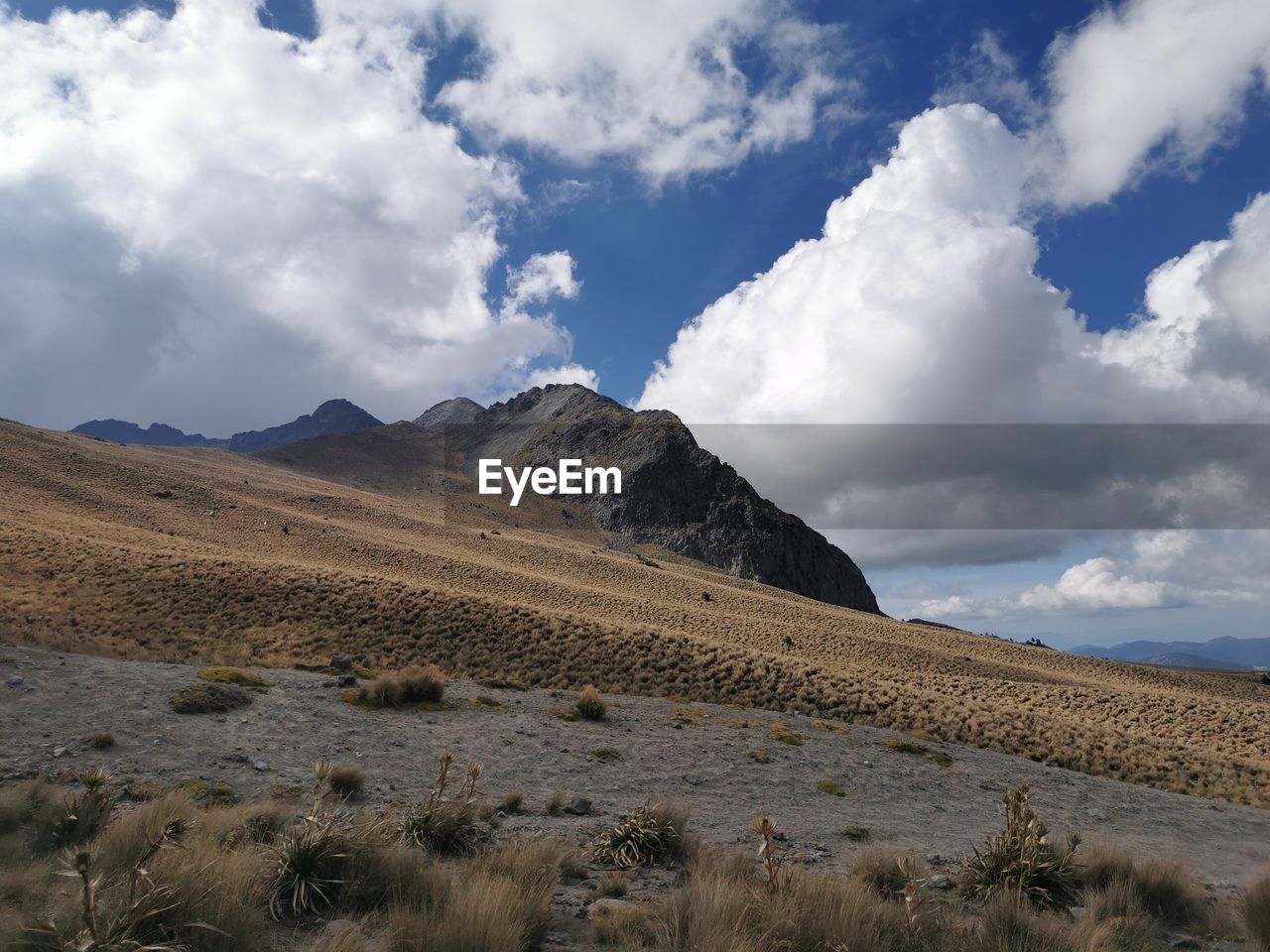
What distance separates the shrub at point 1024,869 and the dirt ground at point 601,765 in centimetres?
208

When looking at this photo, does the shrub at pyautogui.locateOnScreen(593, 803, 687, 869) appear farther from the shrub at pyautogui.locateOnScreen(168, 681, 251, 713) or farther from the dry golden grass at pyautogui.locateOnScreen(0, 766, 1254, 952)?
the shrub at pyautogui.locateOnScreen(168, 681, 251, 713)

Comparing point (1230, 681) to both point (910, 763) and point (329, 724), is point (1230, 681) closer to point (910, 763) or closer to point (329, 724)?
point (910, 763)

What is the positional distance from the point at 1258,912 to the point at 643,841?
22.5 feet

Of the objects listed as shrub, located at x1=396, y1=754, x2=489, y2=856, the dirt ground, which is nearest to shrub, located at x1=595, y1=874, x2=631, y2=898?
shrub, located at x1=396, y1=754, x2=489, y2=856

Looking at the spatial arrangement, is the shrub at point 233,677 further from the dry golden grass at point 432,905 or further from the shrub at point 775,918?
the shrub at point 775,918

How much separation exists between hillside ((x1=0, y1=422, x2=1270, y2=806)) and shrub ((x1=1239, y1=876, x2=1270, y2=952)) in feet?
54.2

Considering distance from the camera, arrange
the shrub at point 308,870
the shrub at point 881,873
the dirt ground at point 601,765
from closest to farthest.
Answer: the shrub at point 308,870 → the shrub at point 881,873 → the dirt ground at point 601,765

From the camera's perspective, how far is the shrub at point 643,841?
28.8ft

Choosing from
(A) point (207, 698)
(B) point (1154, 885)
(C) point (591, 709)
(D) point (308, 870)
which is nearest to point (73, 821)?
(D) point (308, 870)

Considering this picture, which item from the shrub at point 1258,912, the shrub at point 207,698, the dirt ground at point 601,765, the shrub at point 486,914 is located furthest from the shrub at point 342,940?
the shrub at point 207,698

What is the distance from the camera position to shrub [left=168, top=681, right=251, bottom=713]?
14.3 meters

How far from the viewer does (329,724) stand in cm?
1527

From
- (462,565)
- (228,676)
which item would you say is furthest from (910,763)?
(462,565)

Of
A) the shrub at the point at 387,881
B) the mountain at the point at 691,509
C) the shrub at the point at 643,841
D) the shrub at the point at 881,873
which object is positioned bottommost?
the shrub at the point at 643,841
